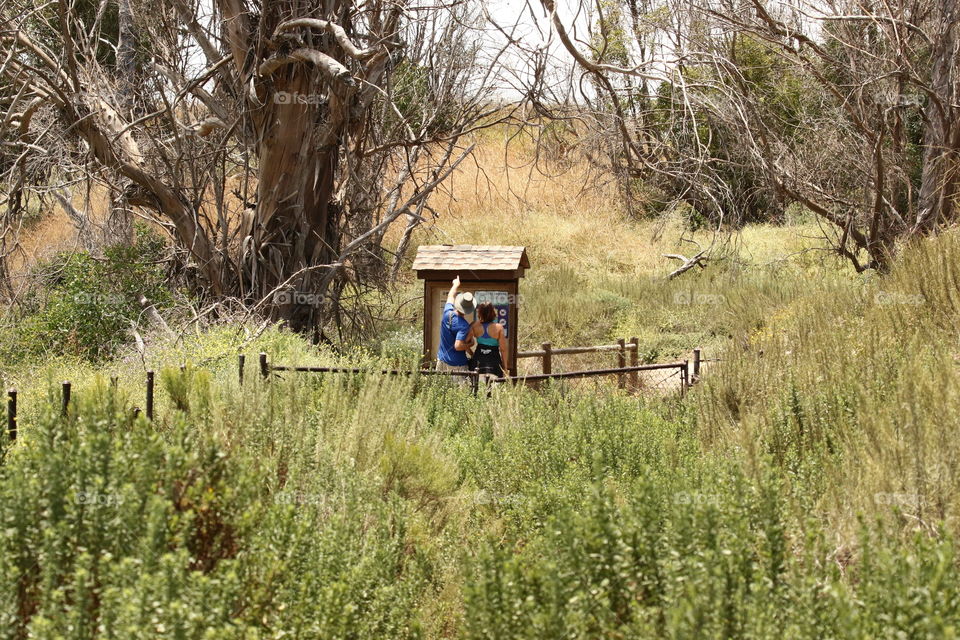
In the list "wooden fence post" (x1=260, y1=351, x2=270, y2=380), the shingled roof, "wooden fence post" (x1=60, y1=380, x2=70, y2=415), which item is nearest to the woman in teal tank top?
the shingled roof

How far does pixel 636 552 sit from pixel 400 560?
57.9 inches

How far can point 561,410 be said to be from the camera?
282 inches

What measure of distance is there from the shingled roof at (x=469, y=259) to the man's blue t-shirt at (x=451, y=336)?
34.6 inches

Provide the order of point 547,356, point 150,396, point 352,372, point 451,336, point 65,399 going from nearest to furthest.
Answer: point 65,399
point 150,396
point 352,372
point 451,336
point 547,356

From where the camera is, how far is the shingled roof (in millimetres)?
10344

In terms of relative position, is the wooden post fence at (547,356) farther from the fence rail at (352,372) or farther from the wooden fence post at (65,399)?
the wooden fence post at (65,399)

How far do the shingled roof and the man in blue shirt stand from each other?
0.68 meters

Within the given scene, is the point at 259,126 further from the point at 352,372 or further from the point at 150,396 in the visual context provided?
the point at 150,396

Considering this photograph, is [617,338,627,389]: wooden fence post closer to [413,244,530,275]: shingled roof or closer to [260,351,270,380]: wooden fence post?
[413,244,530,275]: shingled roof

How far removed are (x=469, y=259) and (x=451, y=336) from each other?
1.24m

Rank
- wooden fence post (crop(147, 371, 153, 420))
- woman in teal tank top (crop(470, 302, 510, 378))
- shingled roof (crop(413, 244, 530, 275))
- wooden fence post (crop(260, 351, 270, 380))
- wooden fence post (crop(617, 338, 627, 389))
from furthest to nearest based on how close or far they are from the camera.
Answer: wooden fence post (crop(617, 338, 627, 389)) < shingled roof (crop(413, 244, 530, 275)) < woman in teal tank top (crop(470, 302, 510, 378)) < wooden fence post (crop(260, 351, 270, 380)) < wooden fence post (crop(147, 371, 153, 420))

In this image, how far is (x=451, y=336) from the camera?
956 centimetres

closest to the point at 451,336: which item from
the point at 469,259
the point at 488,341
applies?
the point at 488,341

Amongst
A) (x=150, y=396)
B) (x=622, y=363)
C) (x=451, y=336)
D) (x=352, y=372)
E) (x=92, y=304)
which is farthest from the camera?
(x=622, y=363)
